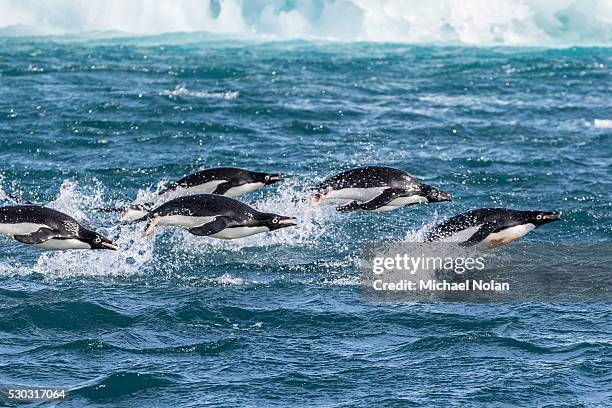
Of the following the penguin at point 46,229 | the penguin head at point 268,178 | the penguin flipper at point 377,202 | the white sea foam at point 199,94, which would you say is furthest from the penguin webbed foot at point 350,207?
the white sea foam at point 199,94

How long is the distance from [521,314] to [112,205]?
8310 millimetres

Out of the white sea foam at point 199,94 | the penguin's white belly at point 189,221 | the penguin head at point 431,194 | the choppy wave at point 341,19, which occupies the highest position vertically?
the choppy wave at point 341,19

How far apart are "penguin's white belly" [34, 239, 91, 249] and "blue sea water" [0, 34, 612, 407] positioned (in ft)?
1.94

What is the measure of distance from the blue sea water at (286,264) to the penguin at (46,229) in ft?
2.13

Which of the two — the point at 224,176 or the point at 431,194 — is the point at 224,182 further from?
the point at 431,194

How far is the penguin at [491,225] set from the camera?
1231 cm

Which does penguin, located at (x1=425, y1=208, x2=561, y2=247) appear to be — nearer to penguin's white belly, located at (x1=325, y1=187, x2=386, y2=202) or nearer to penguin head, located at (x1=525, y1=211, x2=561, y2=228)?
penguin head, located at (x1=525, y1=211, x2=561, y2=228)

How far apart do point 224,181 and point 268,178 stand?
0.64 meters

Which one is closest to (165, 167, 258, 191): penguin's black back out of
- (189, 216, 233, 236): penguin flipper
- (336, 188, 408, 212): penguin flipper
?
(336, 188, 408, 212): penguin flipper

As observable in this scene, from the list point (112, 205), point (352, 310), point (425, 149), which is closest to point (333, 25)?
point (425, 149)

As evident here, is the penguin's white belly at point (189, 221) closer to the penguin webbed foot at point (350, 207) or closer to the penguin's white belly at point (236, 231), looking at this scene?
the penguin's white belly at point (236, 231)

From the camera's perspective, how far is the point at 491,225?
1235 cm

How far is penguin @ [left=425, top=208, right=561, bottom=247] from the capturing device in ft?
40.4

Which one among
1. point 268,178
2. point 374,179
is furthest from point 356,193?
point 268,178
